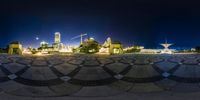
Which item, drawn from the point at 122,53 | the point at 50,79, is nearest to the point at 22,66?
the point at 50,79

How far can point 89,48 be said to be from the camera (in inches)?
245

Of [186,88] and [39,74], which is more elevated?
[39,74]

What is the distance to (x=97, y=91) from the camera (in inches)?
123

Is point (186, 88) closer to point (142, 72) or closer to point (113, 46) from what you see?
point (142, 72)

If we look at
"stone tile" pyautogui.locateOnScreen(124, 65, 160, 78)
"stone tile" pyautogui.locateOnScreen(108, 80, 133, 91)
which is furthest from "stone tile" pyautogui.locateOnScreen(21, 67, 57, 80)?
"stone tile" pyautogui.locateOnScreen(124, 65, 160, 78)

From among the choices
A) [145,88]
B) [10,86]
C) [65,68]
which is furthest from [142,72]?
[10,86]

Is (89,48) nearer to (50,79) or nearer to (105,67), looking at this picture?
(105,67)

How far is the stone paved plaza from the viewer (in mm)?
2918

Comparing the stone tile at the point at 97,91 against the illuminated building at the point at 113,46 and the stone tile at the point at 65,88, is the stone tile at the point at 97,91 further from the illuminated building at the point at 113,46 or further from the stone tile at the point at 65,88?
the illuminated building at the point at 113,46

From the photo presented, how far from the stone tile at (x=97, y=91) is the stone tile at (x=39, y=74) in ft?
2.55

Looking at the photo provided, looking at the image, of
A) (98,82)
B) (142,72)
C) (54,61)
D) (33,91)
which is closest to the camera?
(33,91)

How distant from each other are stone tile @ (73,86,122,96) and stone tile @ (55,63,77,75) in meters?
0.91

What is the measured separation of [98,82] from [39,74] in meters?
1.12

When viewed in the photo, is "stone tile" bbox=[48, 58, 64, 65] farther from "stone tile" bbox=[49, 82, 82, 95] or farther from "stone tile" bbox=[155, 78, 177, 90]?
"stone tile" bbox=[155, 78, 177, 90]
